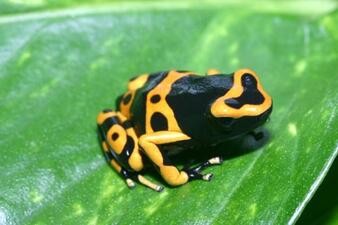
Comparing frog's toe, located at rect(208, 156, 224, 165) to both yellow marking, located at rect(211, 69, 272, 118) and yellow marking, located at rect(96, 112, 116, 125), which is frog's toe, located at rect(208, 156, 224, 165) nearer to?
yellow marking, located at rect(211, 69, 272, 118)

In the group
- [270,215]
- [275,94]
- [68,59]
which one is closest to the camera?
[270,215]

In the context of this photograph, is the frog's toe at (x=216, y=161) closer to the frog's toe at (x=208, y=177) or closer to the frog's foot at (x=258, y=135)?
the frog's toe at (x=208, y=177)

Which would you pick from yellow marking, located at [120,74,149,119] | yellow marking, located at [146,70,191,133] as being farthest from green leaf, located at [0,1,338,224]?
yellow marking, located at [146,70,191,133]

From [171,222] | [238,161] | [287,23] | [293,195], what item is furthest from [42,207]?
[287,23]

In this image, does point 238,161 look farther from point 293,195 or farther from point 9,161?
point 9,161

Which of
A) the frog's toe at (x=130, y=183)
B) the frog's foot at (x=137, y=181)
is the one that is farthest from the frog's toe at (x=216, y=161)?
the frog's toe at (x=130, y=183)
